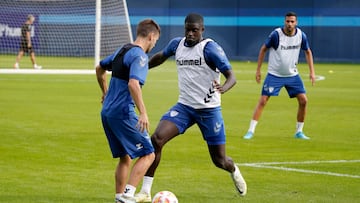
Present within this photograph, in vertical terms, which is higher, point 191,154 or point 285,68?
point 285,68

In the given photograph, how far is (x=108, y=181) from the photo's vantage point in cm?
1127

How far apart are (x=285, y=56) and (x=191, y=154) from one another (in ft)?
11.2

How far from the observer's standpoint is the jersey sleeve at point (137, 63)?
9.04m

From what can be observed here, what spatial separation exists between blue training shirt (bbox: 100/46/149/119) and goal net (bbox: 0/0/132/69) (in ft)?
90.0

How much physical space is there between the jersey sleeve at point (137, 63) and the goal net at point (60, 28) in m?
27.6

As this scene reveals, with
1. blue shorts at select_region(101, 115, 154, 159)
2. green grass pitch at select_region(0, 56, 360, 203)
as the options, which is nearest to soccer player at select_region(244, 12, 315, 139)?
green grass pitch at select_region(0, 56, 360, 203)

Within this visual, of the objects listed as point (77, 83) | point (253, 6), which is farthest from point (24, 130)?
point (253, 6)

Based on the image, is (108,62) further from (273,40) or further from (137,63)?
(273,40)

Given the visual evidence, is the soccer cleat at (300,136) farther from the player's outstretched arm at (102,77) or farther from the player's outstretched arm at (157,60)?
the player's outstretched arm at (102,77)

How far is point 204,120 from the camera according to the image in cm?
1068

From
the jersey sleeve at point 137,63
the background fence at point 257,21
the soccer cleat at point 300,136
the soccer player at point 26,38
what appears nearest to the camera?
the jersey sleeve at point 137,63

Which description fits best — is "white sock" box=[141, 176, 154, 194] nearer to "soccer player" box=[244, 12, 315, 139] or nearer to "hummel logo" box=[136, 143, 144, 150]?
"hummel logo" box=[136, 143, 144, 150]

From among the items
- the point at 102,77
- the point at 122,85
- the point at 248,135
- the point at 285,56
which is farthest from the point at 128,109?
the point at 285,56

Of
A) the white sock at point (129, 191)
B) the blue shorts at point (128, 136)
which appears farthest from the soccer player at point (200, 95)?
the white sock at point (129, 191)
